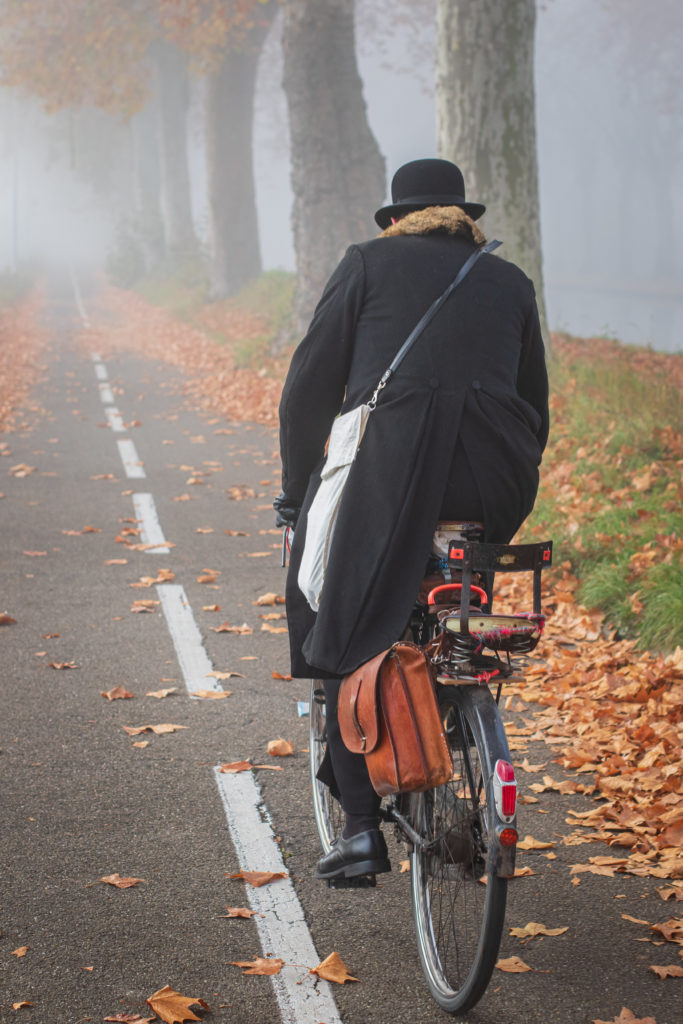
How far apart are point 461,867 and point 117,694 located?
293 centimetres

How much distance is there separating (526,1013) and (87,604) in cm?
461

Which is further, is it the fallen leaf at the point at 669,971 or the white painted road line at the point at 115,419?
the white painted road line at the point at 115,419

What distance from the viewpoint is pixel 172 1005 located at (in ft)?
9.80

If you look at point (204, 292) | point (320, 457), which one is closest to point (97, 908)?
point (320, 457)

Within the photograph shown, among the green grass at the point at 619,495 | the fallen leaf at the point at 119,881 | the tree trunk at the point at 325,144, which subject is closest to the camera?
the fallen leaf at the point at 119,881

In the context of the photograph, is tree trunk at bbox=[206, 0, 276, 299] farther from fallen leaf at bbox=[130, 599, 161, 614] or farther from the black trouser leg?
the black trouser leg

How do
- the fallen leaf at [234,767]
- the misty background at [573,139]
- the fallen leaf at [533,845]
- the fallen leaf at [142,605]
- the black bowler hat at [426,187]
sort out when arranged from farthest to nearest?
the misty background at [573,139] → the fallen leaf at [142,605] → the fallen leaf at [234,767] → the fallen leaf at [533,845] → the black bowler hat at [426,187]

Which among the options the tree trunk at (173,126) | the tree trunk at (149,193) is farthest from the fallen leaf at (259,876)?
the tree trunk at (149,193)

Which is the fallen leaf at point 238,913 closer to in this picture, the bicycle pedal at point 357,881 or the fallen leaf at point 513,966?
the bicycle pedal at point 357,881

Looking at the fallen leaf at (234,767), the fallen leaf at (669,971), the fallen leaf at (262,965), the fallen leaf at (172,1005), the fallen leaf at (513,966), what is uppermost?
the fallen leaf at (172,1005)

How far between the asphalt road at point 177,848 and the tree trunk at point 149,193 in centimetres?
3482

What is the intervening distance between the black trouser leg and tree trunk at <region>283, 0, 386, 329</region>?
15.1m

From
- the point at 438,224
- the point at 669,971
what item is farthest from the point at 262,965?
the point at 438,224

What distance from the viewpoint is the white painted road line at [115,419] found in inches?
572
